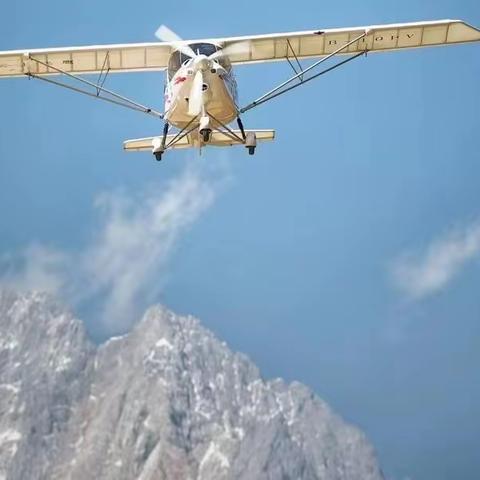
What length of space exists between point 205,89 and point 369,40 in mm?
11038

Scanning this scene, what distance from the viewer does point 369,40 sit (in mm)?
41000

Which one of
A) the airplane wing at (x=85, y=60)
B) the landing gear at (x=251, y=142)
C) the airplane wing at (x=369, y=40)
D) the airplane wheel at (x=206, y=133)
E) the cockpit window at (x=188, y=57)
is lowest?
the airplane wheel at (x=206, y=133)

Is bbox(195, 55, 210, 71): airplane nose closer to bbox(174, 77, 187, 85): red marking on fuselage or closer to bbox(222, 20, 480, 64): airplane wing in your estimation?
bbox(174, 77, 187, 85): red marking on fuselage

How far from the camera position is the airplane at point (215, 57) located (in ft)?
112

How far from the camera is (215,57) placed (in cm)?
3359

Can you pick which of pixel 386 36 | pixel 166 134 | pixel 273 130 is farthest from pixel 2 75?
pixel 386 36

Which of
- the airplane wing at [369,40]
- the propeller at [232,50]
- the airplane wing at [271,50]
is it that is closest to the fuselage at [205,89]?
the propeller at [232,50]

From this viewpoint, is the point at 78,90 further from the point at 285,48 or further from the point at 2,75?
the point at 285,48

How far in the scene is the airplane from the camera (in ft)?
112

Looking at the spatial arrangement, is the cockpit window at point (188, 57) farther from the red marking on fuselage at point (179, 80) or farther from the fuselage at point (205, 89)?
the red marking on fuselage at point (179, 80)

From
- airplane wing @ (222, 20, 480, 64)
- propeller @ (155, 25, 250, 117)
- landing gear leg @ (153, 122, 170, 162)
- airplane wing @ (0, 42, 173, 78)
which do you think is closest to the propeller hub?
propeller @ (155, 25, 250, 117)

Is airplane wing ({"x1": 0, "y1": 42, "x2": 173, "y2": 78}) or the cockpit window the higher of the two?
airplane wing ({"x1": 0, "y1": 42, "x2": 173, "y2": 78})

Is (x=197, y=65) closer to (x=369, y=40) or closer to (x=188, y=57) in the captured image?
(x=188, y=57)

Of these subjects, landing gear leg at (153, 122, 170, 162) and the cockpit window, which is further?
landing gear leg at (153, 122, 170, 162)
